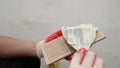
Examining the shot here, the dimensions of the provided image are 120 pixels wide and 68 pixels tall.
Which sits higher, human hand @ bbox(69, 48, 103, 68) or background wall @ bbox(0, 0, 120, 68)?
human hand @ bbox(69, 48, 103, 68)

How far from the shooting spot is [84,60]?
66 centimetres

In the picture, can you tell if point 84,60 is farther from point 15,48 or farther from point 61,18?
point 61,18

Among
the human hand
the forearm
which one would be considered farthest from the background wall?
the human hand

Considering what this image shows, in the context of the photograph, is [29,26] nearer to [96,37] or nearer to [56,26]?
[56,26]

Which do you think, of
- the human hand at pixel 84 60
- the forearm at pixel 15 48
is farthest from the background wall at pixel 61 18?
the human hand at pixel 84 60

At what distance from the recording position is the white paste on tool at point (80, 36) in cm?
75

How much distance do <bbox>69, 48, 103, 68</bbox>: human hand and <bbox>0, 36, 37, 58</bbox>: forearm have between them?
0.35 metres

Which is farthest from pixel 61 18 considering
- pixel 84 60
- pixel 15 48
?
pixel 84 60

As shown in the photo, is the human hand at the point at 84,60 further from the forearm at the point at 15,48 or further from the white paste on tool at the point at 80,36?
the forearm at the point at 15,48

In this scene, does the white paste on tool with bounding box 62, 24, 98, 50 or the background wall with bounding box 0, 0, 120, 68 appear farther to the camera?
the background wall with bounding box 0, 0, 120, 68

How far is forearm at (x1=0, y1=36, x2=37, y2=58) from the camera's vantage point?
0.94m

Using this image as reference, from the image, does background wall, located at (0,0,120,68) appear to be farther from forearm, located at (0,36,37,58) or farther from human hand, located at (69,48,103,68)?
human hand, located at (69,48,103,68)

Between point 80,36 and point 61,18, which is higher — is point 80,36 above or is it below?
above

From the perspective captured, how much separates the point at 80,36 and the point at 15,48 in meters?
0.39
